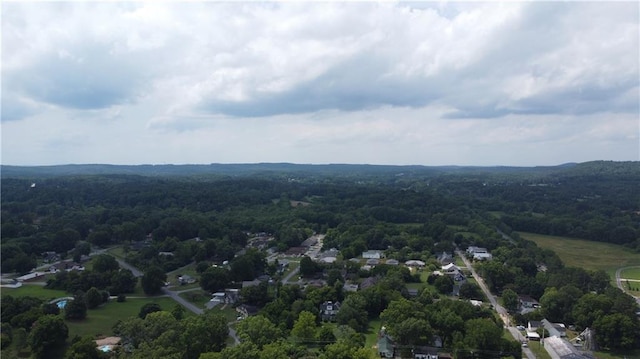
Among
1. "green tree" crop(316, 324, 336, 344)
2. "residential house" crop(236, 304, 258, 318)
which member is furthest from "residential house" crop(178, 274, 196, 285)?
"green tree" crop(316, 324, 336, 344)

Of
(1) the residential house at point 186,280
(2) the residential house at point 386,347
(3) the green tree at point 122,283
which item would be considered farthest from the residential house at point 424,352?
(3) the green tree at point 122,283

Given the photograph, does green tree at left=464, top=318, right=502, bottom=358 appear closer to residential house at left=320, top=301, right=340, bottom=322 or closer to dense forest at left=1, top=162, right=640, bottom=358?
dense forest at left=1, top=162, right=640, bottom=358

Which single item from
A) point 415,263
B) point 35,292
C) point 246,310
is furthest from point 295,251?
point 35,292

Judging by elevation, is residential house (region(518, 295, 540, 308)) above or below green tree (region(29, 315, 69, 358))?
below

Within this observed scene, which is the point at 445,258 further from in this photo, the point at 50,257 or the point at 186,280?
the point at 50,257

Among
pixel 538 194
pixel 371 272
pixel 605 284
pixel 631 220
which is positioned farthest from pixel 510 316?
pixel 538 194
